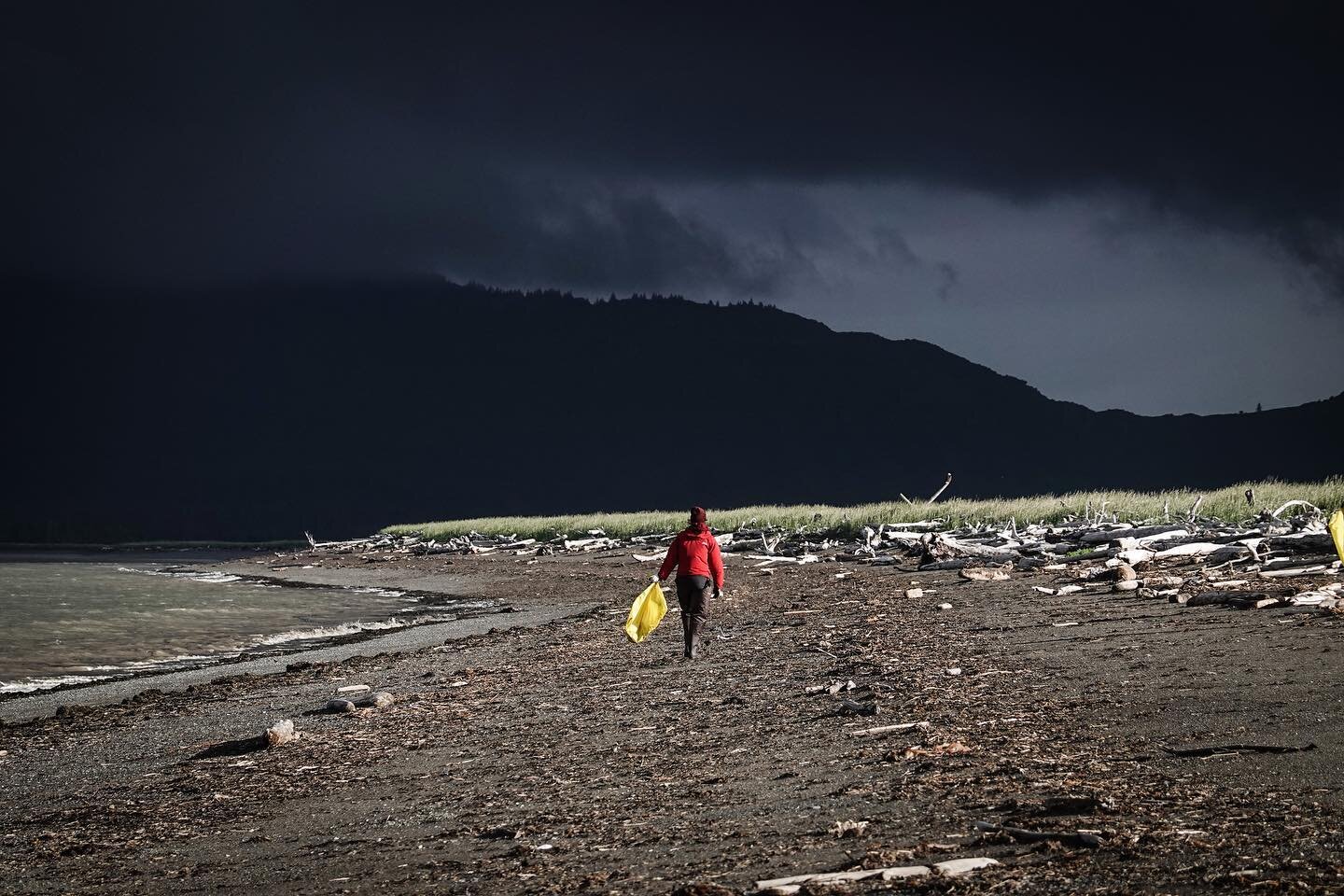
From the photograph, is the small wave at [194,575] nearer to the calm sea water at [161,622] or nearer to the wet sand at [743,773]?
the calm sea water at [161,622]

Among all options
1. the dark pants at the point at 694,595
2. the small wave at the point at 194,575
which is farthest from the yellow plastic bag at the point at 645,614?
the small wave at the point at 194,575

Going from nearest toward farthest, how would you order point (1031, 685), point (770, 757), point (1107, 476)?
point (770, 757) → point (1031, 685) → point (1107, 476)

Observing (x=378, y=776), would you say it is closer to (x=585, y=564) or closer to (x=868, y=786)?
(x=868, y=786)

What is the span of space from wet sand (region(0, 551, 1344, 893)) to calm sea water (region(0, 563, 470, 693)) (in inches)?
184

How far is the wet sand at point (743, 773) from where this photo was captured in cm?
489

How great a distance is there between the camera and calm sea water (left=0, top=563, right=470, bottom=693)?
17.4 metres

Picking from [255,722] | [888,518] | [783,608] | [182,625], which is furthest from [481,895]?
[888,518]

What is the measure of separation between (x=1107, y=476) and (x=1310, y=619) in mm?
203330

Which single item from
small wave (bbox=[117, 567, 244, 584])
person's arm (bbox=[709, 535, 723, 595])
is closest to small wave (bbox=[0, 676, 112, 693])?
person's arm (bbox=[709, 535, 723, 595])

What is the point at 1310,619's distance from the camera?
34.6 ft

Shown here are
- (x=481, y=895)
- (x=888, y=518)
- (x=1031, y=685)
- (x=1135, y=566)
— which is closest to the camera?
(x=481, y=895)

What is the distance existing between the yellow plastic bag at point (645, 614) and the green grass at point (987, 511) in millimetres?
16553

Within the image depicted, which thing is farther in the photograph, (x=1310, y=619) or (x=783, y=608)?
(x=783, y=608)

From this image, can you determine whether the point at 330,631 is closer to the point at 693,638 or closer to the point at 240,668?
the point at 240,668
